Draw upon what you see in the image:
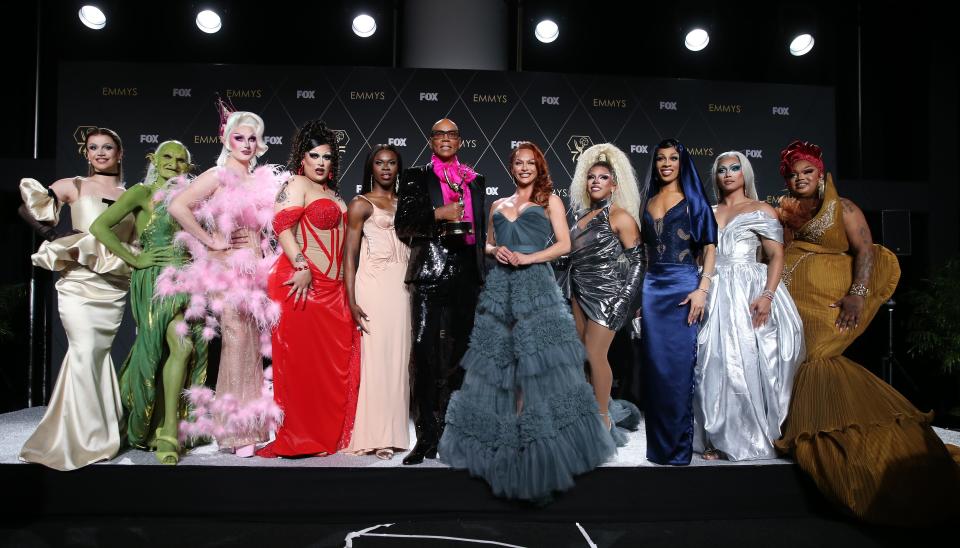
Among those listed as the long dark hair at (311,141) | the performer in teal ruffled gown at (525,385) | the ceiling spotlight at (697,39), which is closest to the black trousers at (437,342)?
the performer in teal ruffled gown at (525,385)

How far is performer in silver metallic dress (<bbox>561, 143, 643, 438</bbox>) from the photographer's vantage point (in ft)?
12.2

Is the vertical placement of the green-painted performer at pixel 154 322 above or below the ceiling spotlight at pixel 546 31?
below

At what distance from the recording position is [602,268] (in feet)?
12.2

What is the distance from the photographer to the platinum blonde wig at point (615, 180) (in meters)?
3.91

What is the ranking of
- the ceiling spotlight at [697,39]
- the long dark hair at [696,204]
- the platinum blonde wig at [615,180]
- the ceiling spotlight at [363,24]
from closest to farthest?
the long dark hair at [696,204], the platinum blonde wig at [615,180], the ceiling spotlight at [363,24], the ceiling spotlight at [697,39]

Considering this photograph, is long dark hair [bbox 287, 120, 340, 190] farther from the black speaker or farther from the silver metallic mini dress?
the black speaker

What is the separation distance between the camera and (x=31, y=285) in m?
5.94

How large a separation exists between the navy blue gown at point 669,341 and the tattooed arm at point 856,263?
100 cm

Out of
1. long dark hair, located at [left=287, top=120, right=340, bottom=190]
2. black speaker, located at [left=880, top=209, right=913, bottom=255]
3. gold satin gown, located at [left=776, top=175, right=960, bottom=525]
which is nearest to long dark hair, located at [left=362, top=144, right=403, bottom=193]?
long dark hair, located at [left=287, top=120, right=340, bottom=190]

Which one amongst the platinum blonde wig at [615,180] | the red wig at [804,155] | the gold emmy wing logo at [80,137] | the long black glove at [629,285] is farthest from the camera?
the gold emmy wing logo at [80,137]

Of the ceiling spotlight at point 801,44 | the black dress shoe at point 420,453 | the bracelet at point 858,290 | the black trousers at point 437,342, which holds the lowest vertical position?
the black dress shoe at point 420,453

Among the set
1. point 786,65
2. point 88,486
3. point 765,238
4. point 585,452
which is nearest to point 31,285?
point 88,486

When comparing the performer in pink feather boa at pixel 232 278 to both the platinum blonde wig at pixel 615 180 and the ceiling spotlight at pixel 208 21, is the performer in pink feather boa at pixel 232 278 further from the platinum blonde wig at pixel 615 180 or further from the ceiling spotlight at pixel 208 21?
the ceiling spotlight at pixel 208 21

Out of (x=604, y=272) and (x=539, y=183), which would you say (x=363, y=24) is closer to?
(x=539, y=183)
